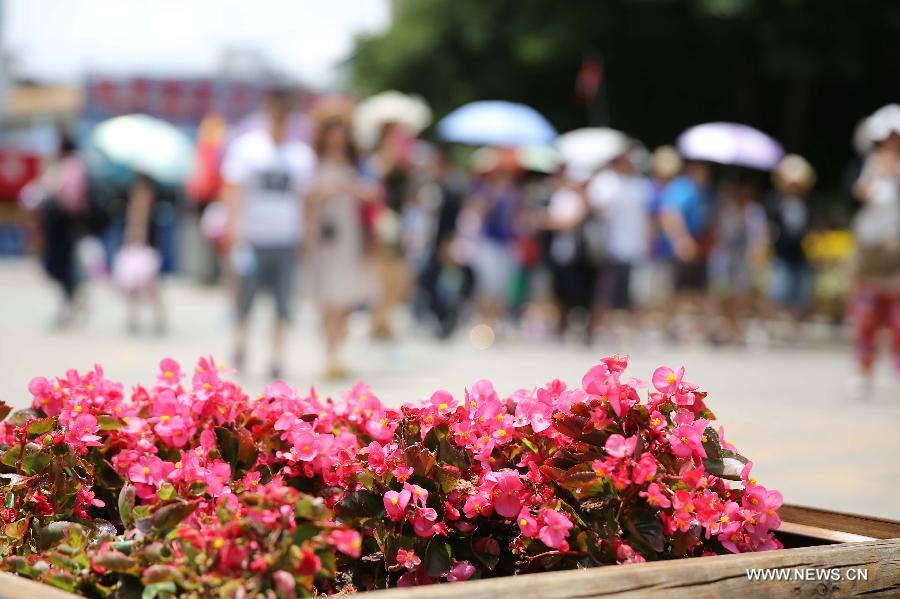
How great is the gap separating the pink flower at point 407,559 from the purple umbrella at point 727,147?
1552cm

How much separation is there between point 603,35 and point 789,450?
19.5 meters

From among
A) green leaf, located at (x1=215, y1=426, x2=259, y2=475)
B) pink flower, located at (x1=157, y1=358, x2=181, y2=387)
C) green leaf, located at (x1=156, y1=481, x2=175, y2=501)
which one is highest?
pink flower, located at (x1=157, y1=358, x2=181, y2=387)

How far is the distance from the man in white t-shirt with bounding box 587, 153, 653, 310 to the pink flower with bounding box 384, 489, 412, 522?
12719 mm

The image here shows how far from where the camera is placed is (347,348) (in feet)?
48.5

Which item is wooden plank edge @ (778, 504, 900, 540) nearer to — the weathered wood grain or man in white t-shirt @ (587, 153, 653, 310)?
the weathered wood grain

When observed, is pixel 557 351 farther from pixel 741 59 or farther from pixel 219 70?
pixel 219 70

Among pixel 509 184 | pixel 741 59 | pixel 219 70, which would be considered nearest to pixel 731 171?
pixel 741 59

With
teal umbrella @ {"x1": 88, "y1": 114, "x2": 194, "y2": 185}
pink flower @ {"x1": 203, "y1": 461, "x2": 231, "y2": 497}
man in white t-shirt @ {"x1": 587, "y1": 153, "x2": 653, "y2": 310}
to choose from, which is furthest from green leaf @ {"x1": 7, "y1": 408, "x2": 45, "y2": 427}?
A: teal umbrella @ {"x1": 88, "y1": 114, "x2": 194, "y2": 185}

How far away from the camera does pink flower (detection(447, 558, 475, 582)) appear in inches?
122

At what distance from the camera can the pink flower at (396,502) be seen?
3068 millimetres

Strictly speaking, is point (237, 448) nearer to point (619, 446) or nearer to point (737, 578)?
point (619, 446)

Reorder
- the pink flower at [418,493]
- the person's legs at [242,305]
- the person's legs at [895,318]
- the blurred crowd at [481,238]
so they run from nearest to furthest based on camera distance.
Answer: the pink flower at [418,493] < the person's legs at [895,318] < the blurred crowd at [481,238] < the person's legs at [242,305]

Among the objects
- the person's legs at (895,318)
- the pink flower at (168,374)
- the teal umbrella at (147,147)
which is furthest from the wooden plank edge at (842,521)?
the teal umbrella at (147,147)

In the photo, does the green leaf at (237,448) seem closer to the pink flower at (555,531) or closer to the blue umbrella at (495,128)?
the pink flower at (555,531)
